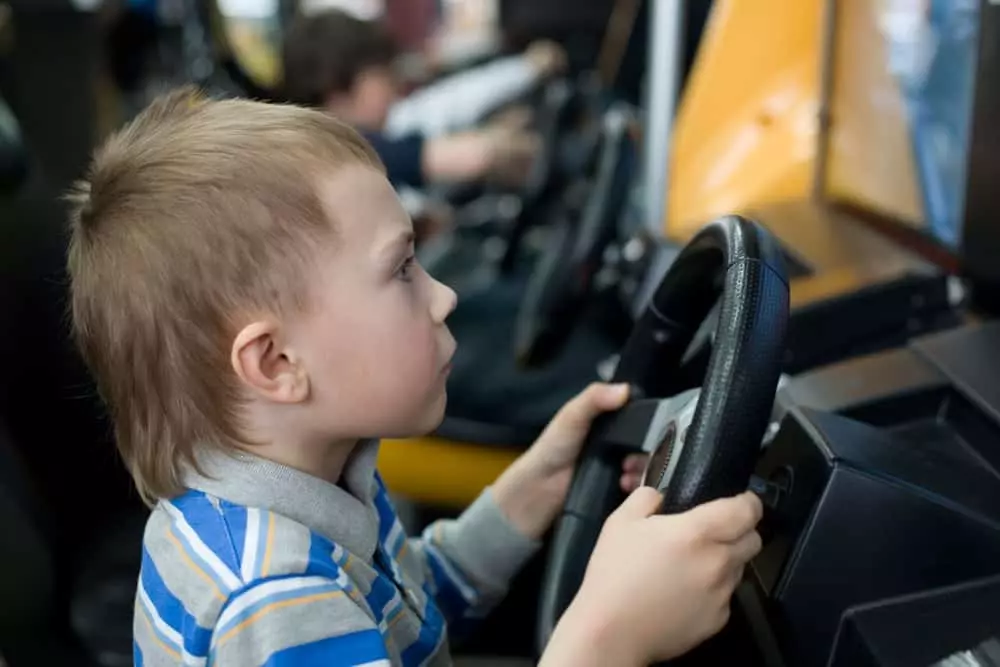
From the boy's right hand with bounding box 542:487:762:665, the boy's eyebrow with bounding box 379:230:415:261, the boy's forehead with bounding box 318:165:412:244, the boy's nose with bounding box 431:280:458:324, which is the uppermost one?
the boy's forehead with bounding box 318:165:412:244

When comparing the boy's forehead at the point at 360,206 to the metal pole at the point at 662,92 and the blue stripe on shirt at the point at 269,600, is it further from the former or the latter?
the metal pole at the point at 662,92

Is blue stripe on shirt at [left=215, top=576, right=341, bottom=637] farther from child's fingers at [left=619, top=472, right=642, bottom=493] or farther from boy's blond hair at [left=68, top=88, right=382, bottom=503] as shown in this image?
child's fingers at [left=619, top=472, right=642, bottom=493]

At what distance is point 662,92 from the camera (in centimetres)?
189

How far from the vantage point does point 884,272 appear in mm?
1215

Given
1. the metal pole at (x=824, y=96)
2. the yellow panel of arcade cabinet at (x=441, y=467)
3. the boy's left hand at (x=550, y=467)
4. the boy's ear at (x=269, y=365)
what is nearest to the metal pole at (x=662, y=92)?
the metal pole at (x=824, y=96)

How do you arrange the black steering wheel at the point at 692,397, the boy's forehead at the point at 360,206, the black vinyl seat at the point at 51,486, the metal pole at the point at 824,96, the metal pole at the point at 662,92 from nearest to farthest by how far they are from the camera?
1. the black steering wheel at the point at 692,397
2. the boy's forehead at the point at 360,206
3. the black vinyl seat at the point at 51,486
4. the metal pole at the point at 824,96
5. the metal pole at the point at 662,92

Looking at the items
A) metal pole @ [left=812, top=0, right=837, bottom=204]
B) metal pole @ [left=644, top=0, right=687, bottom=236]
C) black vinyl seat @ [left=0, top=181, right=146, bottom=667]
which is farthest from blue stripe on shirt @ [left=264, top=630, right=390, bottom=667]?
metal pole @ [left=644, top=0, right=687, bottom=236]

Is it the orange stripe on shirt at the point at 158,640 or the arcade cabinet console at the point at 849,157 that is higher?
the arcade cabinet console at the point at 849,157

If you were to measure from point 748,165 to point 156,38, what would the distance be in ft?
10.7

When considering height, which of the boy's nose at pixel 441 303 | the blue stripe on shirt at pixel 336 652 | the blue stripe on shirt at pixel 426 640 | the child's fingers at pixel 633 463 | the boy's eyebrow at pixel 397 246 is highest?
the boy's eyebrow at pixel 397 246

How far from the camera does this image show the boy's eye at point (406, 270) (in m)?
0.74

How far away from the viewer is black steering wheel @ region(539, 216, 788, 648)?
0.60m

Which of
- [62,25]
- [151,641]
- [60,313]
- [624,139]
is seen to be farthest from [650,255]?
[62,25]

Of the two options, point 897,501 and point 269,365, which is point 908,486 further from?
point 269,365
